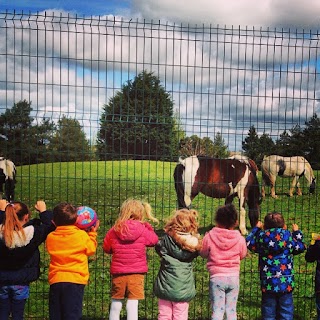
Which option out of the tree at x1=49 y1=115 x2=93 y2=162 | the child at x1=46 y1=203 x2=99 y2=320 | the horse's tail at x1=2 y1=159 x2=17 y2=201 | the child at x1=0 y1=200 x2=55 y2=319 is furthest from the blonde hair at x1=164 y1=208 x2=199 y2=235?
the horse's tail at x1=2 y1=159 x2=17 y2=201

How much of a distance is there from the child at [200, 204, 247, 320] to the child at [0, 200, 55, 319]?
63.2 inches

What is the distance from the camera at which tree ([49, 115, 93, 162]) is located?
20.9 feet

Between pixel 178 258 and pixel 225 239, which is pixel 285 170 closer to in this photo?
pixel 225 239

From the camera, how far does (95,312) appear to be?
21.9 ft

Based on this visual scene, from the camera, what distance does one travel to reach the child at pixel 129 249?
5320 mm

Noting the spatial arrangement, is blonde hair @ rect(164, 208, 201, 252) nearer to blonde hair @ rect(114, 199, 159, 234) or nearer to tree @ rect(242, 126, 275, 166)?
blonde hair @ rect(114, 199, 159, 234)

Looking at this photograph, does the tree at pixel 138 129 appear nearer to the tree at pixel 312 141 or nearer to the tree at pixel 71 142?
the tree at pixel 71 142

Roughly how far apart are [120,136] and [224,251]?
1.78 m

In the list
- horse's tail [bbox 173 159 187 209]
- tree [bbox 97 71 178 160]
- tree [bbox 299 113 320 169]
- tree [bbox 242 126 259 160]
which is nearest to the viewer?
tree [bbox 97 71 178 160]

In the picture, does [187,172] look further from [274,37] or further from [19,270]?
[19,270]

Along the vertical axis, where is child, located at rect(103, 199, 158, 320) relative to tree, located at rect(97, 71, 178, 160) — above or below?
below

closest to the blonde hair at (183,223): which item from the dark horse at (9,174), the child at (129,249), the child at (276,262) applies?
the child at (129,249)

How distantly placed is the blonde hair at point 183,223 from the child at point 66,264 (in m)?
0.78

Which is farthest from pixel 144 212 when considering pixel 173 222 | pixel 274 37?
pixel 274 37
